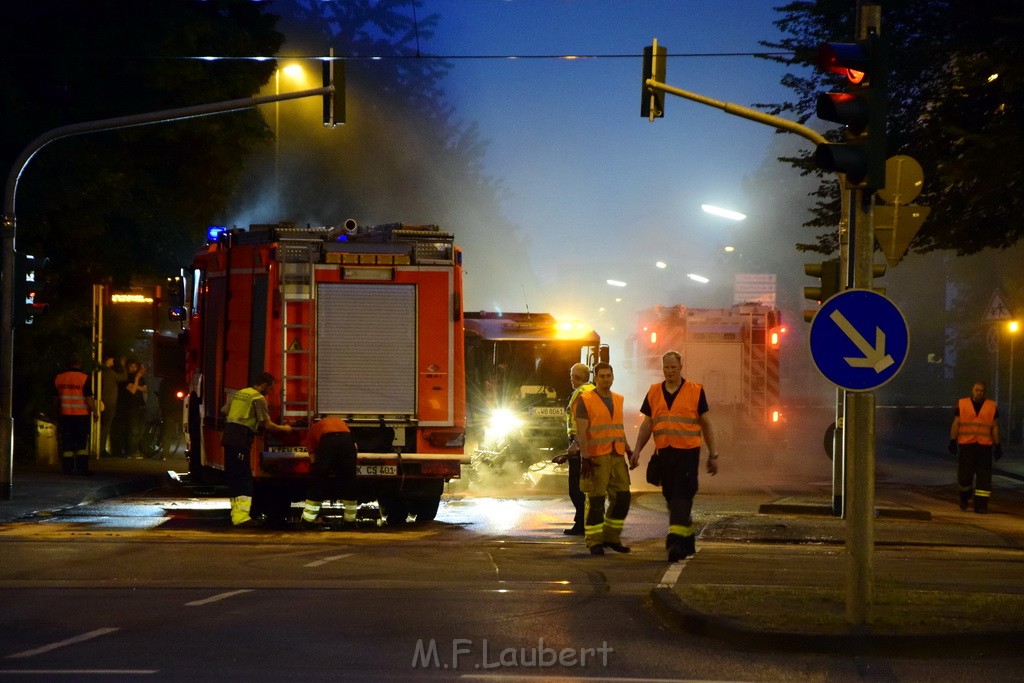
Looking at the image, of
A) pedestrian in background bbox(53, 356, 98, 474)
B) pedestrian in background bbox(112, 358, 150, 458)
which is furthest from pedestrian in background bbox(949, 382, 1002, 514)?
pedestrian in background bbox(112, 358, 150, 458)

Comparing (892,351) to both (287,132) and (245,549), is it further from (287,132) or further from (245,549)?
(287,132)

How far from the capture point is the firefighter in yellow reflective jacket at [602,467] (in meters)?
13.5

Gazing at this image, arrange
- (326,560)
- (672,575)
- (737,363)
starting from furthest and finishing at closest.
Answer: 1. (737,363)
2. (326,560)
3. (672,575)

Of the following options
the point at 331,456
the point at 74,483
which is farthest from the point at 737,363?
the point at 331,456

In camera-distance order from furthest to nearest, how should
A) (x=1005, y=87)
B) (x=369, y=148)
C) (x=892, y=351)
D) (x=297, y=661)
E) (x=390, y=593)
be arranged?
1. (x=369, y=148)
2. (x=1005, y=87)
3. (x=390, y=593)
4. (x=892, y=351)
5. (x=297, y=661)

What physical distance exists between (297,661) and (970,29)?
19.0 metres

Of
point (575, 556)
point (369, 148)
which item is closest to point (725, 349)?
point (575, 556)

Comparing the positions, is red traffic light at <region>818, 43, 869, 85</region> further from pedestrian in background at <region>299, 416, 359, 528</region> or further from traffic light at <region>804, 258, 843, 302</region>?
pedestrian in background at <region>299, 416, 359, 528</region>

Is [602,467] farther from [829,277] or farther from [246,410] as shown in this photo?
[246,410]

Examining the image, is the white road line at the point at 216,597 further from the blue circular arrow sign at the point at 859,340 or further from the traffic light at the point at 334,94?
the traffic light at the point at 334,94

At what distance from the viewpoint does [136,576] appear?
11.8 m

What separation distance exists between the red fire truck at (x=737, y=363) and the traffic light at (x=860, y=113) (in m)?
23.8

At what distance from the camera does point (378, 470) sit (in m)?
16.1

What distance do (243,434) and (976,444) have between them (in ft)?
31.8
